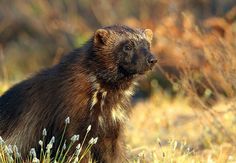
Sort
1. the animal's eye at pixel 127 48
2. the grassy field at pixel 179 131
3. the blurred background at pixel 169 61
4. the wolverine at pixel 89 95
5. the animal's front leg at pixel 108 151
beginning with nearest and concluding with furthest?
the wolverine at pixel 89 95
the animal's front leg at pixel 108 151
the animal's eye at pixel 127 48
the grassy field at pixel 179 131
the blurred background at pixel 169 61

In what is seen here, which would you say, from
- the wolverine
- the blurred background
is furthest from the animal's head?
the blurred background

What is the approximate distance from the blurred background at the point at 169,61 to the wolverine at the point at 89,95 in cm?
33

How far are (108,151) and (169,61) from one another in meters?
6.26

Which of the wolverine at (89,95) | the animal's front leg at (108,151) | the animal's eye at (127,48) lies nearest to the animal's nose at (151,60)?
the wolverine at (89,95)

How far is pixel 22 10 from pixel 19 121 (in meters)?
14.8

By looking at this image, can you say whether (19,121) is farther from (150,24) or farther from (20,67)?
(20,67)

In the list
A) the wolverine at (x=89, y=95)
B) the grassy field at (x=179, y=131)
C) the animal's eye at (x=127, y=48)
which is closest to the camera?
the wolverine at (x=89, y=95)

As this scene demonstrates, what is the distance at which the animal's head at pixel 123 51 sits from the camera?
5.55 metres

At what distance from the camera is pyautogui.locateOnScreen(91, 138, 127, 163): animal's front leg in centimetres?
550

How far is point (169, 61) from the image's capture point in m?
11.7

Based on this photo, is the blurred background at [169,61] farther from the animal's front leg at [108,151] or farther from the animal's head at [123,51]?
the animal's head at [123,51]

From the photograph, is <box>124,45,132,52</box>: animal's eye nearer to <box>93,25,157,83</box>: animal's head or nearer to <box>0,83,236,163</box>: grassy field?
<box>93,25,157,83</box>: animal's head

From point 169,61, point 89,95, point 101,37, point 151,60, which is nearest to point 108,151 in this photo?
point 89,95

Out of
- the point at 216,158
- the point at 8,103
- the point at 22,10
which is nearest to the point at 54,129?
the point at 8,103
